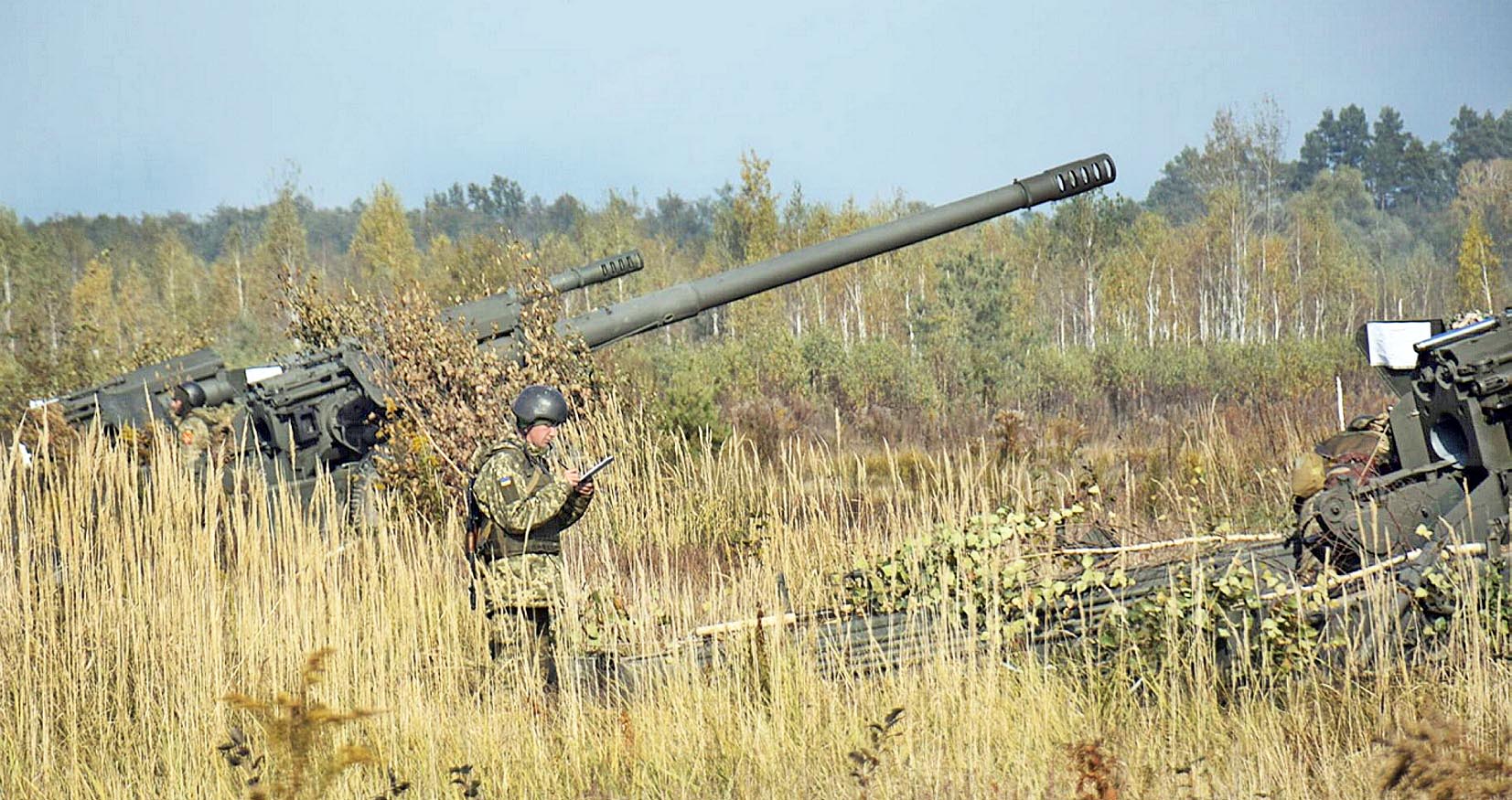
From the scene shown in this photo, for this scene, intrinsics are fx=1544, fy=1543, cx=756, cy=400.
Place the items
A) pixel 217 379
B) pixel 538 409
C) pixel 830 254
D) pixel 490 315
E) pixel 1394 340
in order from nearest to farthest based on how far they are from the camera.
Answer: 1. pixel 538 409
2. pixel 1394 340
3. pixel 490 315
4. pixel 217 379
5. pixel 830 254

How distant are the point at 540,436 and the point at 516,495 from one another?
0.98 ft

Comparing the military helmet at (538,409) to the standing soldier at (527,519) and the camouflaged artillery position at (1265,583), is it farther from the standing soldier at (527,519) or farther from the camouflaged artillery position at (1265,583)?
the camouflaged artillery position at (1265,583)

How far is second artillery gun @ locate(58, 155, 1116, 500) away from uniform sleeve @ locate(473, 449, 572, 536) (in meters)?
3.08

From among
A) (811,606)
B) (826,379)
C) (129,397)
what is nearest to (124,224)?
(826,379)

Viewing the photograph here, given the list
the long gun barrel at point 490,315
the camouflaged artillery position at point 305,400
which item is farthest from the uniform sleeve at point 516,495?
the long gun barrel at point 490,315

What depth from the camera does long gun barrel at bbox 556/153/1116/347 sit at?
37.7 ft

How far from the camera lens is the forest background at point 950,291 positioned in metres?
19.5

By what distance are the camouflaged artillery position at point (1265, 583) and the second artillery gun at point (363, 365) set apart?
4527 millimetres

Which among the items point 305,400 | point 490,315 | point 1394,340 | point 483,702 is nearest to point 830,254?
point 490,315

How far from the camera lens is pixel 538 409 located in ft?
21.3

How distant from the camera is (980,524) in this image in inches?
243

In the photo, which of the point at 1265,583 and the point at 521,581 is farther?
the point at 521,581

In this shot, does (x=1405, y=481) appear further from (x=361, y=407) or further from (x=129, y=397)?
(x=129, y=397)

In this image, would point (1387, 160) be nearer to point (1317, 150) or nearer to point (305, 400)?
point (1317, 150)
